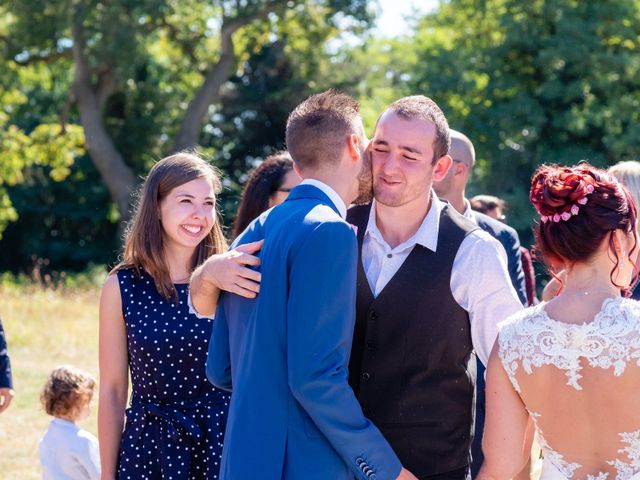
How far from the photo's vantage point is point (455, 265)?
134 inches

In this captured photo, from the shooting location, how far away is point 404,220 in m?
3.58

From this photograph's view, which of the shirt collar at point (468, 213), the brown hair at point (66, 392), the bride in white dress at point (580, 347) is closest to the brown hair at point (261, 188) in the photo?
the shirt collar at point (468, 213)

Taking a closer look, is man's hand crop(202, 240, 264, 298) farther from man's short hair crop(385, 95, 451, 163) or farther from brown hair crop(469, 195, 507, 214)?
brown hair crop(469, 195, 507, 214)

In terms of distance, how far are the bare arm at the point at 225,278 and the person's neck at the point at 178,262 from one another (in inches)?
37.8

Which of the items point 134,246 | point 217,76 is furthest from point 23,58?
point 134,246

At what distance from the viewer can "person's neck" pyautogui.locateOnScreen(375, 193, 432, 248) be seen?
3.56m

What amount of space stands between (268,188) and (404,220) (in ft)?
5.28

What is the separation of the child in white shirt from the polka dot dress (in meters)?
1.21

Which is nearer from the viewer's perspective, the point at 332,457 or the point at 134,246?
the point at 332,457

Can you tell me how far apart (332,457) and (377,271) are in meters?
0.90

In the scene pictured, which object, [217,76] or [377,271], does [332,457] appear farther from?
[217,76]

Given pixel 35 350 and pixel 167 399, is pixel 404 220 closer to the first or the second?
pixel 167 399

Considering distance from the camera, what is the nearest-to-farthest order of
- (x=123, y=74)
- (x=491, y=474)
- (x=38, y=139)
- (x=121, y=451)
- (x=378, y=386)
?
(x=491, y=474)
(x=378, y=386)
(x=121, y=451)
(x=123, y=74)
(x=38, y=139)

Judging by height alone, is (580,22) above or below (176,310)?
above
